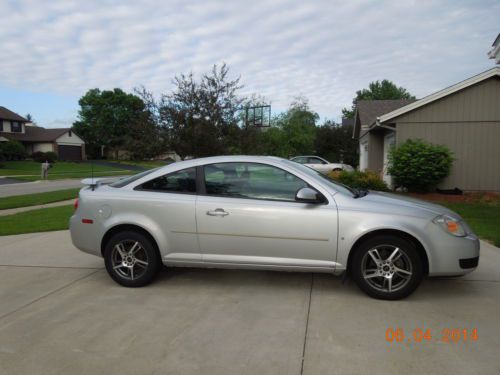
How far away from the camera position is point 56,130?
58.6 metres

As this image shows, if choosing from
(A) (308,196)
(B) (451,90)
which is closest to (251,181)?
(A) (308,196)

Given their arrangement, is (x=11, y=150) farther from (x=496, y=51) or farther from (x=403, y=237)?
(x=403, y=237)

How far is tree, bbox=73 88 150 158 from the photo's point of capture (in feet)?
217

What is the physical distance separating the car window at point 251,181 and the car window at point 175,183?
0.19 meters

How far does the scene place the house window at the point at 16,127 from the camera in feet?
172

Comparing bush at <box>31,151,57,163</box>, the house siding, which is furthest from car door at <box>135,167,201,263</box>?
bush at <box>31,151,57,163</box>

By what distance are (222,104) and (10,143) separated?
1633 inches

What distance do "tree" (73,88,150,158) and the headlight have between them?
65088mm

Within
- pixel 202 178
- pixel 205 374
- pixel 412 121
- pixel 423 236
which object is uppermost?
pixel 412 121

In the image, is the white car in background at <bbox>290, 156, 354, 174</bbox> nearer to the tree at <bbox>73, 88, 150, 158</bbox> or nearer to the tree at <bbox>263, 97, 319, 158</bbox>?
the tree at <bbox>263, 97, 319, 158</bbox>

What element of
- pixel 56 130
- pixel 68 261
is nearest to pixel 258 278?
pixel 68 261

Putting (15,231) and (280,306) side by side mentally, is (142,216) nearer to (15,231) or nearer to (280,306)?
(280,306)

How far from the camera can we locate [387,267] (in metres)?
4.16

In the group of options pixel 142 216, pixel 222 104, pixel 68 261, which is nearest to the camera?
pixel 142 216
